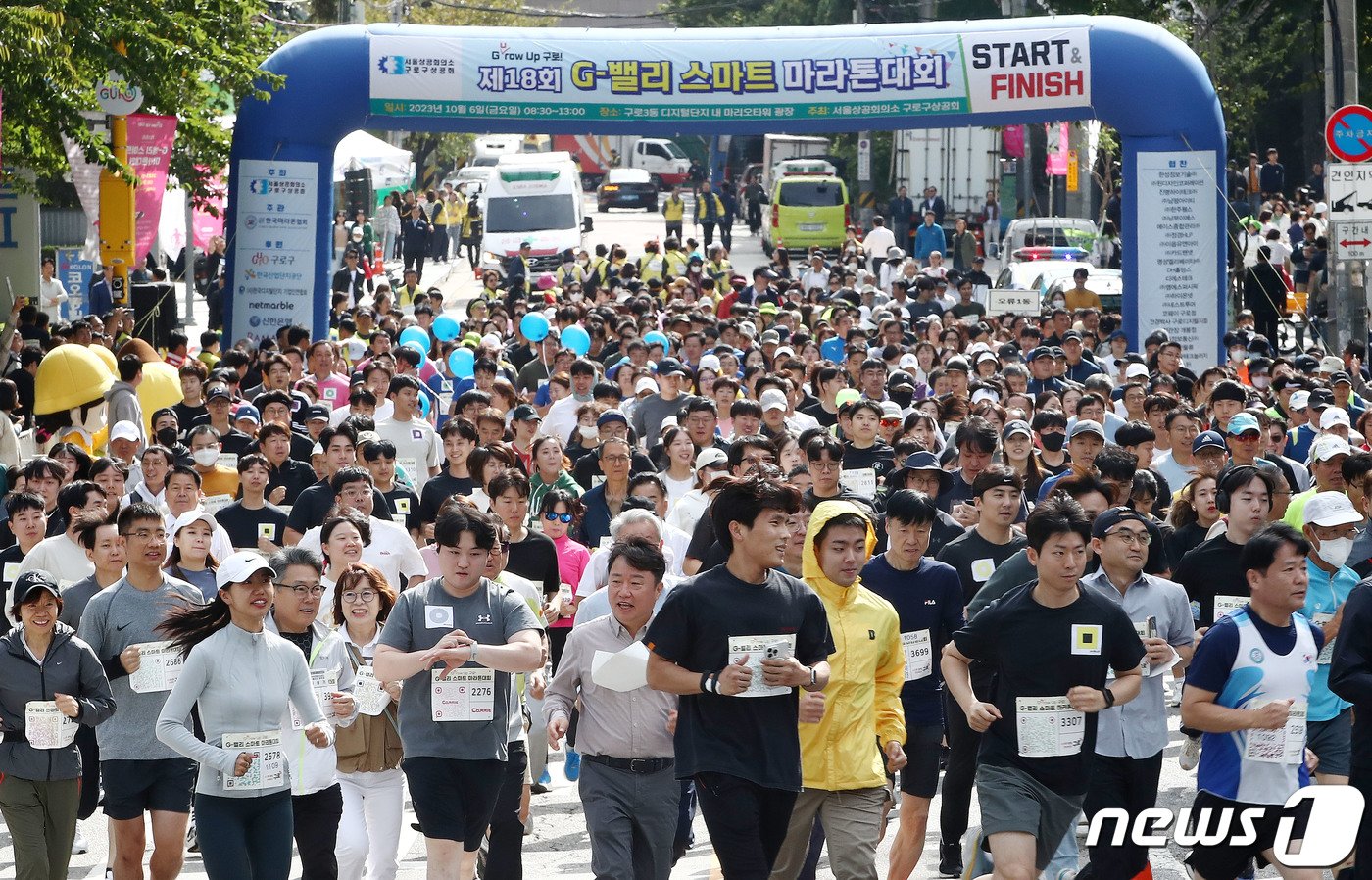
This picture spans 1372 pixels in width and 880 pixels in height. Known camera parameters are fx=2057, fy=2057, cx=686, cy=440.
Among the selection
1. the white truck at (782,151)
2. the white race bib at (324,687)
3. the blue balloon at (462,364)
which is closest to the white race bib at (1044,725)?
the white race bib at (324,687)

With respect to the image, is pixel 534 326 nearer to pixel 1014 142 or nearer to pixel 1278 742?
pixel 1278 742

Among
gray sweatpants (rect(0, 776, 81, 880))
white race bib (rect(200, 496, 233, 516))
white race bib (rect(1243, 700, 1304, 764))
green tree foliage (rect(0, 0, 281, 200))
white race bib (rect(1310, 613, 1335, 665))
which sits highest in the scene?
green tree foliage (rect(0, 0, 281, 200))

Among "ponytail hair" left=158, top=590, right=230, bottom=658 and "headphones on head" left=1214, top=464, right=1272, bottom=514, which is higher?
"headphones on head" left=1214, top=464, right=1272, bottom=514

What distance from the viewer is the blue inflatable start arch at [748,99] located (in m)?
21.0

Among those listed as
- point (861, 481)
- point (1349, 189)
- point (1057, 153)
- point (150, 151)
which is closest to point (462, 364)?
point (150, 151)

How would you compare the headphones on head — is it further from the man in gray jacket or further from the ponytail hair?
the man in gray jacket

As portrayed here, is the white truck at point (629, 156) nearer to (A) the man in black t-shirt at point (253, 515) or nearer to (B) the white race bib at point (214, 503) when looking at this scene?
(B) the white race bib at point (214, 503)

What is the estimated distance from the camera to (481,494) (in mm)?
11875

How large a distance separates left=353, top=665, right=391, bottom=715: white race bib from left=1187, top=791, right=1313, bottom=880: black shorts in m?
3.11

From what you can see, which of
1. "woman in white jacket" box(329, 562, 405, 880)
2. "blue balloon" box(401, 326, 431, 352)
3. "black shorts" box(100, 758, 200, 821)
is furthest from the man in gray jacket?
"woman in white jacket" box(329, 562, 405, 880)

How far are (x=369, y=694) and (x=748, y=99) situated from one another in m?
14.6

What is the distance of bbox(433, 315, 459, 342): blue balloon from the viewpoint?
21.6 m

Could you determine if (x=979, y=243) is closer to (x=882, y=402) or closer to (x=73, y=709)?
(x=882, y=402)

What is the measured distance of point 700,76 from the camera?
70.9 ft
